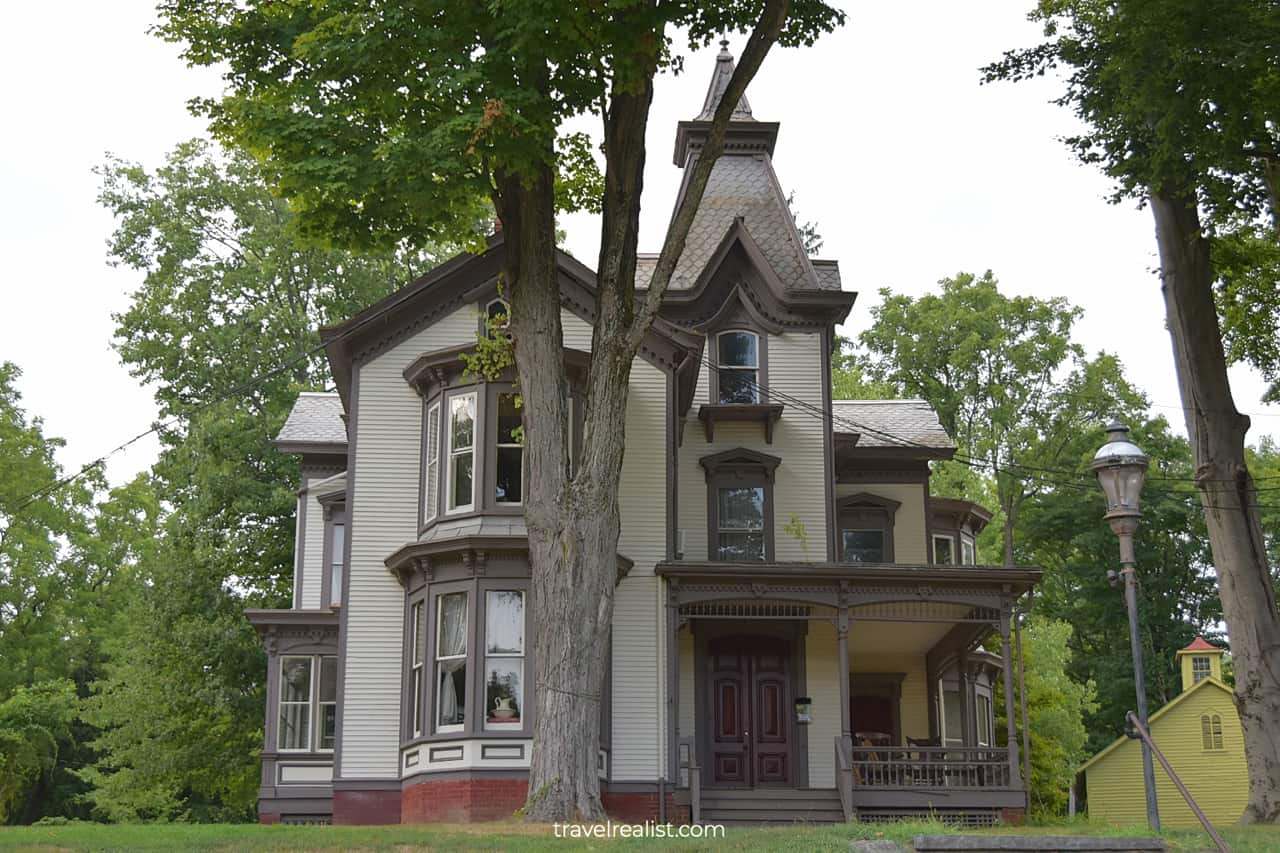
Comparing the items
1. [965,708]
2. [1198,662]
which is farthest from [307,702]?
[1198,662]

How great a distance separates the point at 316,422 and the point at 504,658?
31.5 feet

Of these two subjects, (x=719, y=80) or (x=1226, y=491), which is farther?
(x=719, y=80)

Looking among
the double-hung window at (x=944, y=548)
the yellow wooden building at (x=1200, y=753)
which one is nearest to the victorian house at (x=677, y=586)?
the double-hung window at (x=944, y=548)

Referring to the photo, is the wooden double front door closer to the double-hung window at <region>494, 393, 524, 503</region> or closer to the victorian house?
the victorian house

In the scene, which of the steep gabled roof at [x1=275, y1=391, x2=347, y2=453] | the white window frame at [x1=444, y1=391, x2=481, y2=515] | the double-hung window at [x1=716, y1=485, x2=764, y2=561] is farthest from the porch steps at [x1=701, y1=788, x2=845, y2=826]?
the steep gabled roof at [x1=275, y1=391, x2=347, y2=453]

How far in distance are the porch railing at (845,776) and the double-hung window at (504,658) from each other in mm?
4765

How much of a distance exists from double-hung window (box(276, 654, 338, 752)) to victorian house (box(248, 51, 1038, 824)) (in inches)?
1.6

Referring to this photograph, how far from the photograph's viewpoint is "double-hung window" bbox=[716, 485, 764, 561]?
80.1ft

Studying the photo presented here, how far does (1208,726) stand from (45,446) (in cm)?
3346

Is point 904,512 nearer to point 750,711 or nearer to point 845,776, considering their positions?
point 750,711

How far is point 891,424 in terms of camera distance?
2770 centimetres

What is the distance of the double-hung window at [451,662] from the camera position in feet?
67.9

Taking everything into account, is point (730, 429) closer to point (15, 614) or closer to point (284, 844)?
point (284, 844)

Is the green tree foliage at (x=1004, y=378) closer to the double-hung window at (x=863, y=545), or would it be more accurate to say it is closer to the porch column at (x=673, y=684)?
the double-hung window at (x=863, y=545)
